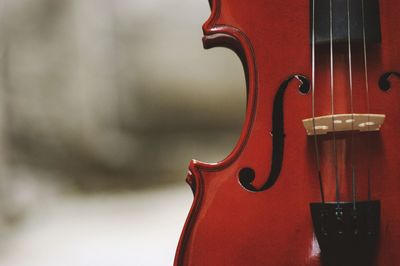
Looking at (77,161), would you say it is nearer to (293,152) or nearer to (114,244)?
(114,244)

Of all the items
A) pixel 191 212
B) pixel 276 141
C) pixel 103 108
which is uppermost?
pixel 103 108

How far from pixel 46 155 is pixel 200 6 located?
0.57m

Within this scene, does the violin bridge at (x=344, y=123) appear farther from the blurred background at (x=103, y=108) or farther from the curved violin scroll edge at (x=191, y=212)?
the blurred background at (x=103, y=108)

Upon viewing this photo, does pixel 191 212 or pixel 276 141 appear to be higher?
pixel 276 141

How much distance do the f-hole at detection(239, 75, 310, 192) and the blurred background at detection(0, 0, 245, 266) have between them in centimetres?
46

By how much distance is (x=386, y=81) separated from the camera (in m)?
0.75

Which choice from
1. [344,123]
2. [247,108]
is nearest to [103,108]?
[247,108]

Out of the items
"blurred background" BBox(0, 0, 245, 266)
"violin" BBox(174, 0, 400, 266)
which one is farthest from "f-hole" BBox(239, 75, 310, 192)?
"blurred background" BBox(0, 0, 245, 266)

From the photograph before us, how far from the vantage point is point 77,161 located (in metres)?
1.24

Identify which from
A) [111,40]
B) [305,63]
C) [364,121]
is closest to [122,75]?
[111,40]

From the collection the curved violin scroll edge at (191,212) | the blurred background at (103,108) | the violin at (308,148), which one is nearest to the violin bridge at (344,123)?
the violin at (308,148)

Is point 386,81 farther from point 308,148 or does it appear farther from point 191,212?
point 191,212

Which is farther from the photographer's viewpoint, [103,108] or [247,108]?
[103,108]

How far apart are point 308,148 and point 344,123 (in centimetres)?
7
